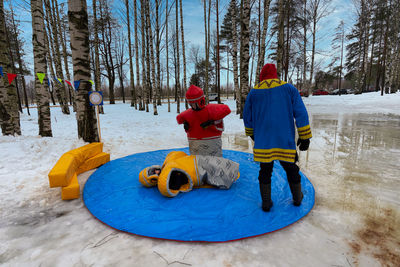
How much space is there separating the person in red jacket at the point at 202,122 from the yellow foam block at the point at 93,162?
205 cm

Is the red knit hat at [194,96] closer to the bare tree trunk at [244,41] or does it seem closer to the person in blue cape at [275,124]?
the person in blue cape at [275,124]

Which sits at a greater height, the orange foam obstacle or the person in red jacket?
the person in red jacket

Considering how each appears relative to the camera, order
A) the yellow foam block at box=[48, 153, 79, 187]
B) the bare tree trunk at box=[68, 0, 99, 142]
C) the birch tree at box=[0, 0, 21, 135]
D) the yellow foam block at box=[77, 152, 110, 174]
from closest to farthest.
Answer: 1. the yellow foam block at box=[48, 153, 79, 187]
2. the yellow foam block at box=[77, 152, 110, 174]
3. the bare tree trunk at box=[68, 0, 99, 142]
4. the birch tree at box=[0, 0, 21, 135]

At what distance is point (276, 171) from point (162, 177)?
215 centimetres

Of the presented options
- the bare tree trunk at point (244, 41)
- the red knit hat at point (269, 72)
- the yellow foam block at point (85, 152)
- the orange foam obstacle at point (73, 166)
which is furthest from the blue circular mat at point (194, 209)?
the bare tree trunk at point (244, 41)

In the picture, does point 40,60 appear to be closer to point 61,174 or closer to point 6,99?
point 6,99

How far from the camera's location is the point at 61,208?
2.69 metres

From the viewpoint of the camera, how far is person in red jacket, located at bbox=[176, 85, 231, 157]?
132 inches

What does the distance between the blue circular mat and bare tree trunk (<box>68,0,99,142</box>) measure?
1.94 meters

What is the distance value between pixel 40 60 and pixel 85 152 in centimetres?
379

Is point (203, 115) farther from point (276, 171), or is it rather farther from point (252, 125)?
point (276, 171)

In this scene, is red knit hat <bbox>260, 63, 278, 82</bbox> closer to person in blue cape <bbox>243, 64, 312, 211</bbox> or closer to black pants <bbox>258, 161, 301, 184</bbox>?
person in blue cape <bbox>243, 64, 312, 211</bbox>

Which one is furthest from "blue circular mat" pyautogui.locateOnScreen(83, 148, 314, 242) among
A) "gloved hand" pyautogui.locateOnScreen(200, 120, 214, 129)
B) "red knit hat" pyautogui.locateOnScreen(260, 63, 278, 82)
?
"red knit hat" pyautogui.locateOnScreen(260, 63, 278, 82)

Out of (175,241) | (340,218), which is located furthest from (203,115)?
(340,218)
